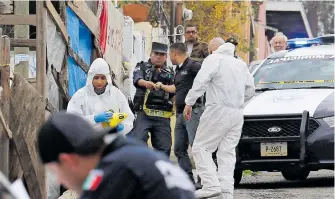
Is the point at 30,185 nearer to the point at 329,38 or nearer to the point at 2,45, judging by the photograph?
the point at 2,45

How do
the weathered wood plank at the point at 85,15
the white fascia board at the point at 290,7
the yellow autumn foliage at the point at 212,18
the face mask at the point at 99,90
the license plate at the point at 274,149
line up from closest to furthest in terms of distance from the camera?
the face mask at the point at 99,90, the weathered wood plank at the point at 85,15, the license plate at the point at 274,149, the yellow autumn foliage at the point at 212,18, the white fascia board at the point at 290,7

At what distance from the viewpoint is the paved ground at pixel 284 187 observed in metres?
11.6

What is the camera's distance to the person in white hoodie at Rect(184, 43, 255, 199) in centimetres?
1065

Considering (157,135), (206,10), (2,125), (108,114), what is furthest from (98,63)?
(206,10)

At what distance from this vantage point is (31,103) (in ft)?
30.3

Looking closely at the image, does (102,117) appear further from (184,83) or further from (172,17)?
(172,17)

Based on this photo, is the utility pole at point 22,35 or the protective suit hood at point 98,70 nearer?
the protective suit hood at point 98,70

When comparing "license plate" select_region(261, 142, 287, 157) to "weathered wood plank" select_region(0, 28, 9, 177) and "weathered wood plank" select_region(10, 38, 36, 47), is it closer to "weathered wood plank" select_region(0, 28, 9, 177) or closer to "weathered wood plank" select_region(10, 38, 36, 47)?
"weathered wood plank" select_region(10, 38, 36, 47)

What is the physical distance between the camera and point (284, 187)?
497 inches

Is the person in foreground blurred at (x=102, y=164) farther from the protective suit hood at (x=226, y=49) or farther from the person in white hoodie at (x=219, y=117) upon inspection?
the protective suit hood at (x=226, y=49)

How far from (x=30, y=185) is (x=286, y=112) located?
403 centimetres

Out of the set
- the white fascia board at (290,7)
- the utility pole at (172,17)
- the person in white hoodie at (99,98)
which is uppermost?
the white fascia board at (290,7)

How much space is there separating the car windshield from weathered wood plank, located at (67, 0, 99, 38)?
2345 mm

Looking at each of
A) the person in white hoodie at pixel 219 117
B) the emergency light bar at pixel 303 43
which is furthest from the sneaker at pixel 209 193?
the emergency light bar at pixel 303 43
